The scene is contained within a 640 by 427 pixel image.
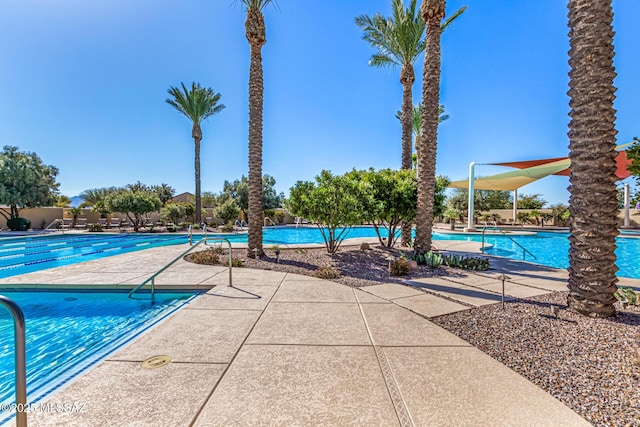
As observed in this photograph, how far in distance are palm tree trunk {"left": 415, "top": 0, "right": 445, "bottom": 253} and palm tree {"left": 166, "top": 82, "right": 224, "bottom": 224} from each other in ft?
67.1

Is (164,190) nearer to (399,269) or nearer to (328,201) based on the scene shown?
(328,201)

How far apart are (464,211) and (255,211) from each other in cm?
3042

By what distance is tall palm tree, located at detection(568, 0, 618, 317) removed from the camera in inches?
157

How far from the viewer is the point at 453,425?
2002 millimetres

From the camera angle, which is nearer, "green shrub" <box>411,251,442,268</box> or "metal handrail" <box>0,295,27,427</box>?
"metal handrail" <box>0,295,27,427</box>

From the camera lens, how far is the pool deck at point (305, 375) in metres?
2.10

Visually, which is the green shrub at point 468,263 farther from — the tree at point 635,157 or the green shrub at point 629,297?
the tree at point 635,157

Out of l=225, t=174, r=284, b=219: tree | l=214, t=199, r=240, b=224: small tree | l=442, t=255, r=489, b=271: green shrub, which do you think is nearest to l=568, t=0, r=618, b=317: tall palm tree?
l=442, t=255, r=489, b=271: green shrub

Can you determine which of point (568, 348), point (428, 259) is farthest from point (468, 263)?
point (568, 348)

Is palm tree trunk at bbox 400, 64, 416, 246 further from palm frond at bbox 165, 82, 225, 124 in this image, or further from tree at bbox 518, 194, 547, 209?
tree at bbox 518, 194, 547, 209

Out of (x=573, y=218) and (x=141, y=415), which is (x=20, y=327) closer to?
(x=141, y=415)

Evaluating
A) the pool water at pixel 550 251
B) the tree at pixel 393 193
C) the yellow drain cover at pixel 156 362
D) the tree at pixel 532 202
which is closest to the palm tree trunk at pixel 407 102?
the tree at pixel 393 193

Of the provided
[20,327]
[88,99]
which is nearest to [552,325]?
[20,327]

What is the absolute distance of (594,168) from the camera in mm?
4055
